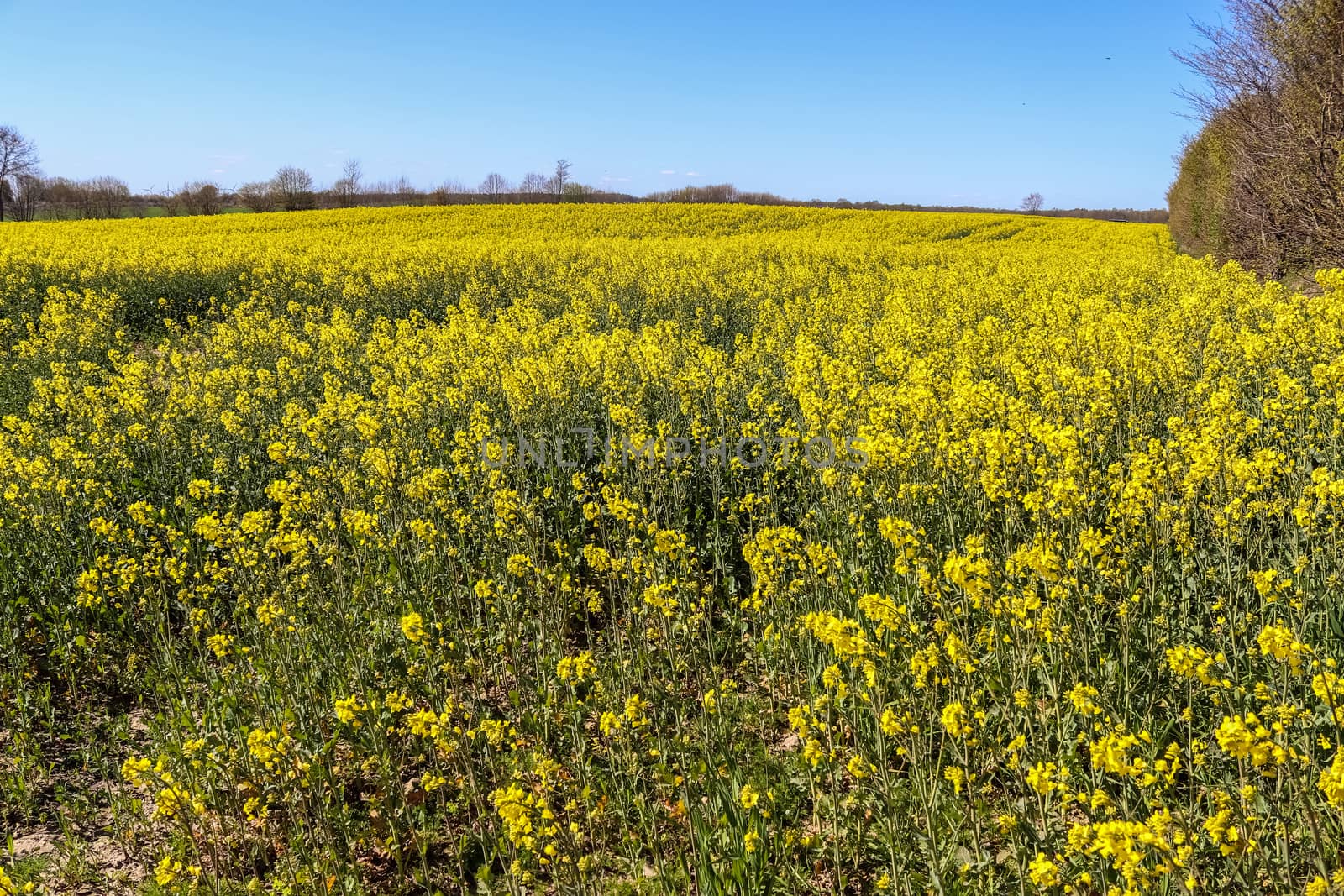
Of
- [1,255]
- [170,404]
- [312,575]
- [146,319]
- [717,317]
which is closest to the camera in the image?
[312,575]

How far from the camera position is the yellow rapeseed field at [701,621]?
2.81m

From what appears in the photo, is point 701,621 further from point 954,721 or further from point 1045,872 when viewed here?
point 1045,872

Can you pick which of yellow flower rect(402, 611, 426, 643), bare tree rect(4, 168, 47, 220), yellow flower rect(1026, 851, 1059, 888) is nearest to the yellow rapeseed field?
yellow flower rect(1026, 851, 1059, 888)

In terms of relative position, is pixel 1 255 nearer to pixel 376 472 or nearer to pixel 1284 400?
pixel 376 472

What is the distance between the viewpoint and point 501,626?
4.46 metres

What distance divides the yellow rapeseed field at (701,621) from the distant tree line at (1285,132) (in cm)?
676

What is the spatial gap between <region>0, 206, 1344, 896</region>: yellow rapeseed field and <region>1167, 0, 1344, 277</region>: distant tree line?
22.2ft

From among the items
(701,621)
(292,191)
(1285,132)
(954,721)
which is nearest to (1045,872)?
(954,721)

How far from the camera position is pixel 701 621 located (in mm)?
4738

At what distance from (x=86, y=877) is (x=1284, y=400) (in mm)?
7284

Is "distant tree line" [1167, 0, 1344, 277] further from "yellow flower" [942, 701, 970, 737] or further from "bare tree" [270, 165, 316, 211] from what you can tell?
"bare tree" [270, 165, 316, 211]

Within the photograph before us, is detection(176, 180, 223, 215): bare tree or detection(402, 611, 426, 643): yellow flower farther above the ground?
detection(176, 180, 223, 215): bare tree

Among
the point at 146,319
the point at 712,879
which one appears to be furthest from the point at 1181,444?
the point at 146,319

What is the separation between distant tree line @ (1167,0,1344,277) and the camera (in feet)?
42.8
